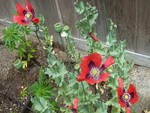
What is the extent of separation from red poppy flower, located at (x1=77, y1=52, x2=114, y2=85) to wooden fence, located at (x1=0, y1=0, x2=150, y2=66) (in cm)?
85

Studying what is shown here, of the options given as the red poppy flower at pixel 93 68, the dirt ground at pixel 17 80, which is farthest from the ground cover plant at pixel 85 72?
the dirt ground at pixel 17 80

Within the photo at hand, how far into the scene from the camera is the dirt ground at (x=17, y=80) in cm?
266

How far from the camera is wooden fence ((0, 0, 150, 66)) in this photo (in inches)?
94.2

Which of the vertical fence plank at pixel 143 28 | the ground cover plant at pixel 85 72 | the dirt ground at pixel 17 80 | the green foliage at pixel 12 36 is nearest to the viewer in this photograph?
the ground cover plant at pixel 85 72

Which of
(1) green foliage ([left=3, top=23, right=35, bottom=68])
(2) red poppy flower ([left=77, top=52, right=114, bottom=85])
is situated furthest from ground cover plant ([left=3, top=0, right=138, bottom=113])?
(1) green foliage ([left=3, top=23, right=35, bottom=68])

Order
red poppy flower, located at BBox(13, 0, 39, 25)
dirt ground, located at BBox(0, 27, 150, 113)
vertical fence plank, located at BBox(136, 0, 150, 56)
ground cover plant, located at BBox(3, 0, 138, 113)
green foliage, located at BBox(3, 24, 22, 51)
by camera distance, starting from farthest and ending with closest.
Result: green foliage, located at BBox(3, 24, 22, 51) < dirt ground, located at BBox(0, 27, 150, 113) < vertical fence plank, located at BBox(136, 0, 150, 56) < red poppy flower, located at BBox(13, 0, 39, 25) < ground cover plant, located at BBox(3, 0, 138, 113)

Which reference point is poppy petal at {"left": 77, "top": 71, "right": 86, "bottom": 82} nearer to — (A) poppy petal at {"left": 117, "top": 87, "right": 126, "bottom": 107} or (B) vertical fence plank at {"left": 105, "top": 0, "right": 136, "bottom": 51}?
(A) poppy petal at {"left": 117, "top": 87, "right": 126, "bottom": 107}

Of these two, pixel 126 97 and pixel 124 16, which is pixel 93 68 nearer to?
pixel 126 97

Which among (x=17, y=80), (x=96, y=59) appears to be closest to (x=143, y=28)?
(x=96, y=59)

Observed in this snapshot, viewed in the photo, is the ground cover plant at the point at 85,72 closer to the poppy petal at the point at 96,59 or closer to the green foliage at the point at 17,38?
the poppy petal at the point at 96,59

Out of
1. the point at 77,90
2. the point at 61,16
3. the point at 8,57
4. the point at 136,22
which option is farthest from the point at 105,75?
the point at 8,57

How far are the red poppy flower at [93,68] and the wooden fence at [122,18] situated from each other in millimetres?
849

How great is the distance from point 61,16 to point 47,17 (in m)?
0.17

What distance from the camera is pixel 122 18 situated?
2514 millimetres
